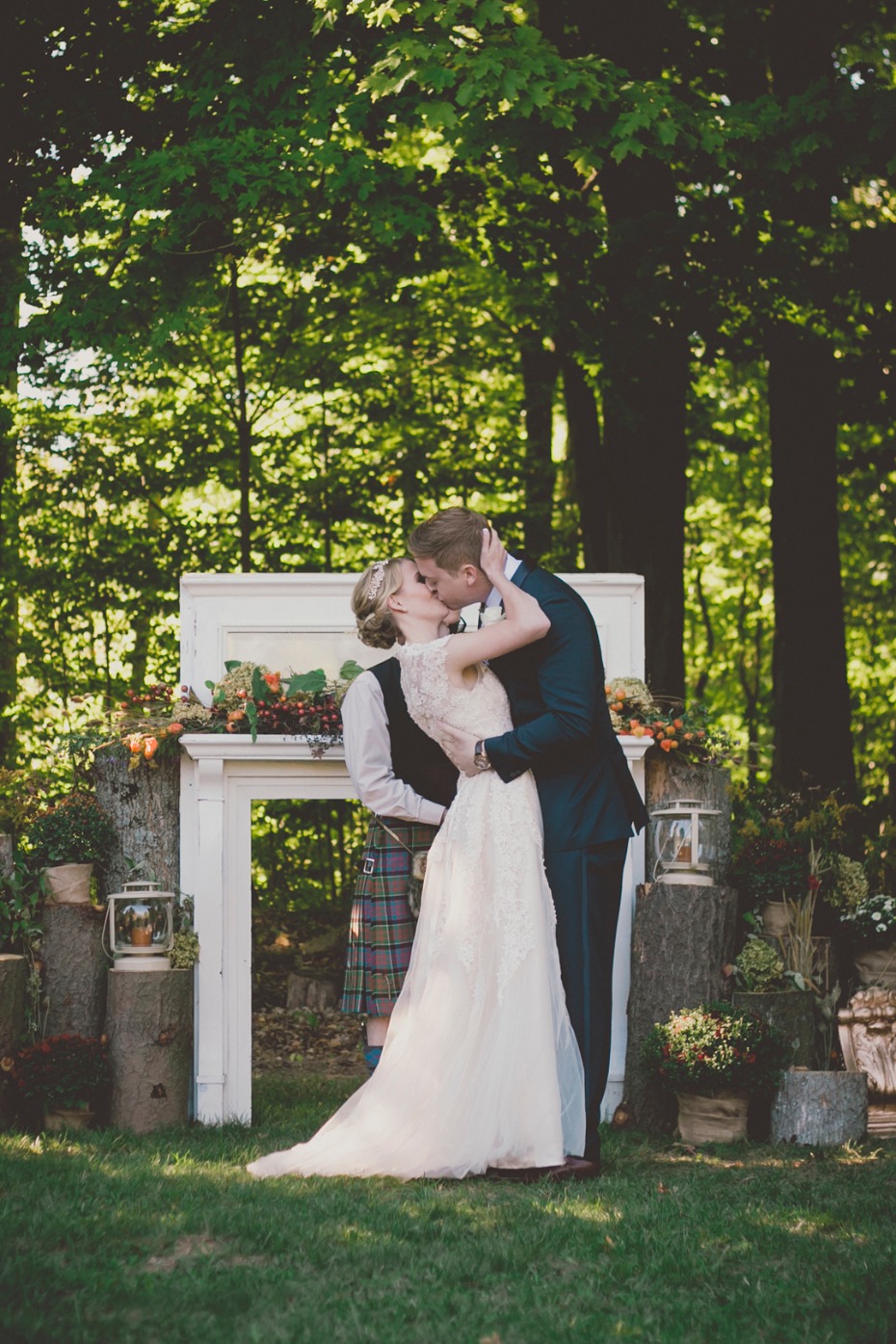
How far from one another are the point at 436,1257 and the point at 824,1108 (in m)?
2.68

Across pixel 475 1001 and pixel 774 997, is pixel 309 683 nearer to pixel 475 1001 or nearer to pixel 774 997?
pixel 475 1001

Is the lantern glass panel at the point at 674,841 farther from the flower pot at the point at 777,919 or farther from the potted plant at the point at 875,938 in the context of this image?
the potted plant at the point at 875,938

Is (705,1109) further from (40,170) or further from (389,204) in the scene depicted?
(40,170)

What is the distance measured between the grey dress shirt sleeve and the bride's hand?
3.32 ft

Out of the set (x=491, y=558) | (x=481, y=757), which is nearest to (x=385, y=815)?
(x=481, y=757)

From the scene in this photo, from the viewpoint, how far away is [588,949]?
5.04 metres

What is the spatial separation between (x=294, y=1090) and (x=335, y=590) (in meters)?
2.67

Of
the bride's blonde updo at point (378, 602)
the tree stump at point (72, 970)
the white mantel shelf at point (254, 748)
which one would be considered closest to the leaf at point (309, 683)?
the white mantel shelf at point (254, 748)

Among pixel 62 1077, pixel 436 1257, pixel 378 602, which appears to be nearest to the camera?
pixel 436 1257

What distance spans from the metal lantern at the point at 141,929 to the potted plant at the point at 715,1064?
2171 mm

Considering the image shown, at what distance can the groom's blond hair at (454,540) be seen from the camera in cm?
500

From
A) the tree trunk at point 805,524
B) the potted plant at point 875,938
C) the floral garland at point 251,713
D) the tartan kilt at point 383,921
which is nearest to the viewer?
the tartan kilt at point 383,921

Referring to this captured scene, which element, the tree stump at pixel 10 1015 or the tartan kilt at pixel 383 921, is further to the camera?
the tree stump at pixel 10 1015

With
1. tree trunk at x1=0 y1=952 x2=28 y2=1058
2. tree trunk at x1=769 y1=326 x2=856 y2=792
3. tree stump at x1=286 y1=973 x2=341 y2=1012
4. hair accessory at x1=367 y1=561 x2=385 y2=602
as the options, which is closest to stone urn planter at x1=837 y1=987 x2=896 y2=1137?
hair accessory at x1=367 y1=561 x2=385 y2=602
